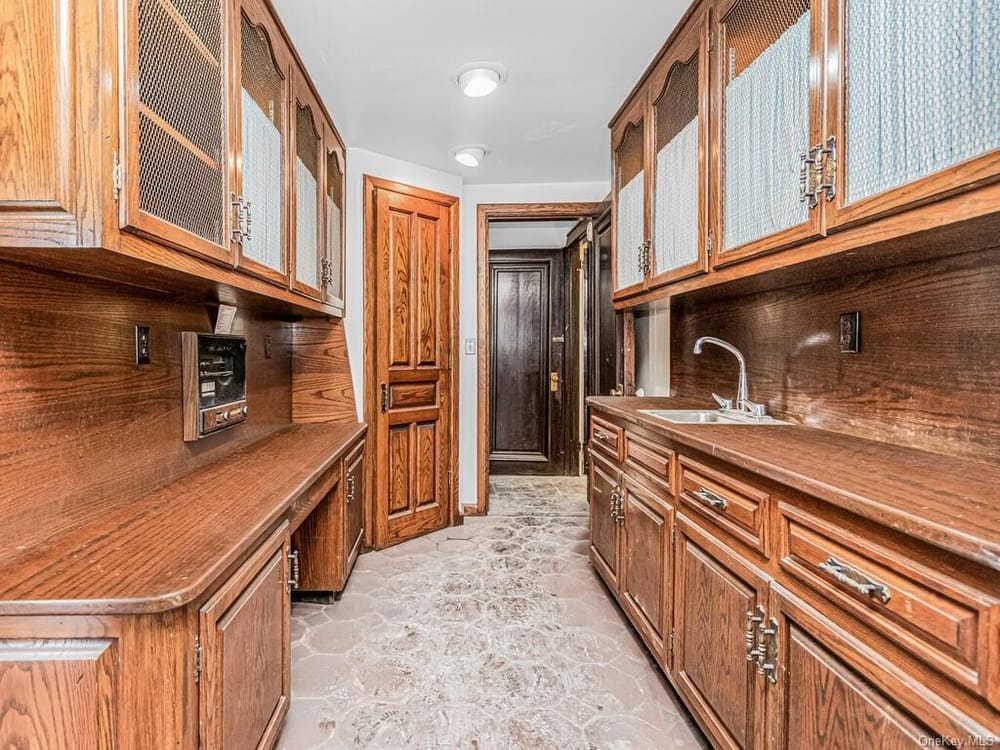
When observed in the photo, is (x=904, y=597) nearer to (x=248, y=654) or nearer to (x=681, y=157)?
(x=248, y=654)

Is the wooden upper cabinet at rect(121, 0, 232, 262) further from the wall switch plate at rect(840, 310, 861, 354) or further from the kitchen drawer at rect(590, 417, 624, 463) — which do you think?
the wall switch plate at rect(840, 310, 861, 354)

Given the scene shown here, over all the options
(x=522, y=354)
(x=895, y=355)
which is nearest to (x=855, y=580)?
(x=895, y=355)

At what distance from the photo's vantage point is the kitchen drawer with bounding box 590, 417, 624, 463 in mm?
2209

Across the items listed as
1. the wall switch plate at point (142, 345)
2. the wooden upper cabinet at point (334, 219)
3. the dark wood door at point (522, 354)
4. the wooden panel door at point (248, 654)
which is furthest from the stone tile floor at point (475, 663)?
the dark wood door at point (522, 354)

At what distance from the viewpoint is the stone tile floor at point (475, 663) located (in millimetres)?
1572

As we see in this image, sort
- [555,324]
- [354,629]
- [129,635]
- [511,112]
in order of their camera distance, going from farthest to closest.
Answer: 1. [555,324]
2. [511,112]
3. [354,629]
4. [129,635]

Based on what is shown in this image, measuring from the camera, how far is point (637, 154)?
93.7 inches

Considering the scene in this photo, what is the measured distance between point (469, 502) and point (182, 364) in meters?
2.39

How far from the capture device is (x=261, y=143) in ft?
5.44

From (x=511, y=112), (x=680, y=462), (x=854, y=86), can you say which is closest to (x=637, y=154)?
(x=511, y=112)

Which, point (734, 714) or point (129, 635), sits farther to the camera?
point (734, 714)

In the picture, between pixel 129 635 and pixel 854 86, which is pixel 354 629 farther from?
pixel 854 86

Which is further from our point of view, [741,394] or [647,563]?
[741,394]

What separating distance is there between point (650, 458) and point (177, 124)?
68.5 inches
